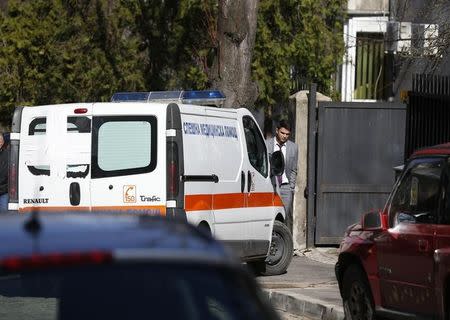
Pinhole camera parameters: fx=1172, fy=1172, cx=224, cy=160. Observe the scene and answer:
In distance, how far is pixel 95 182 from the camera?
40.5 feet

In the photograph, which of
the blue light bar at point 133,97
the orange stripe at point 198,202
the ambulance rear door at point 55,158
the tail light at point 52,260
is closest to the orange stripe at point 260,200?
the orange stripe at point 198,202

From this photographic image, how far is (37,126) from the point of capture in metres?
12.7

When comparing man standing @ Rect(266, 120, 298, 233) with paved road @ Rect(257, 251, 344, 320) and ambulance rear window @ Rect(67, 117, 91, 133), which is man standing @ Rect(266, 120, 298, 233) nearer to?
paved road @ Rect(257, 251, 344, 320)

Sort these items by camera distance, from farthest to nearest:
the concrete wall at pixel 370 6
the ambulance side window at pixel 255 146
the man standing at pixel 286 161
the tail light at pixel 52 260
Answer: the concrete wall at pixel 370 6, the man standing at pixel 286 161, the ambulance side window at pixel 255 146, the tail light at pixel 52 260

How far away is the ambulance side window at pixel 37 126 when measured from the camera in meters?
12.6

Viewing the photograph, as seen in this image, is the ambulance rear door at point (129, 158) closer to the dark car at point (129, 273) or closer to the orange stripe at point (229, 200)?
the orange stripe at point (229, 200)

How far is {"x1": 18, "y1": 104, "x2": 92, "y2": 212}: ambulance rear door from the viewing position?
12.4m

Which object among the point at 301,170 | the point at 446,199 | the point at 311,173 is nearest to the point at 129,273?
the point at 446,199

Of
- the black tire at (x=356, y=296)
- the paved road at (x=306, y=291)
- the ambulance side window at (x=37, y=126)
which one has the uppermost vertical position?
the ambulance side window at (x=37, y=126)

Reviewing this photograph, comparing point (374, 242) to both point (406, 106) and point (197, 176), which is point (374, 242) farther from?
point (406, 106)

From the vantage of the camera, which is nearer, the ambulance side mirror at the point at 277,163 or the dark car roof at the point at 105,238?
the dark car roof at the point at 105,238

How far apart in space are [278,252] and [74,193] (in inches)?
141

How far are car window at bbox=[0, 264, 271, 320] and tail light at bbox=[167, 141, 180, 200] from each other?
8.31m

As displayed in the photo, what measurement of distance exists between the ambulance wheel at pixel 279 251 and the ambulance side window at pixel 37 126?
367 centimetres
